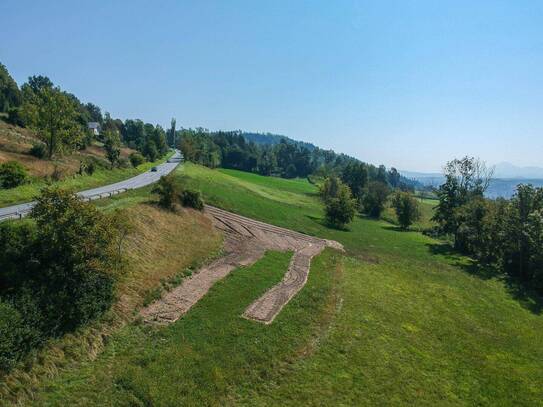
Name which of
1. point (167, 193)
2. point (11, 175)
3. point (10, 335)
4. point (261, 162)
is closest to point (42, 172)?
point (11, 175)

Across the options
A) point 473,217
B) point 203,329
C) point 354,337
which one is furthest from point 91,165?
point 473,217

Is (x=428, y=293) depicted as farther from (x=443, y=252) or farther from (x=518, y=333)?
(x=443, y=252)

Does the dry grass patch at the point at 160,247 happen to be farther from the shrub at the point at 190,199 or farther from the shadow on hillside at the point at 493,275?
the shadow on hillside at the point at 493,275

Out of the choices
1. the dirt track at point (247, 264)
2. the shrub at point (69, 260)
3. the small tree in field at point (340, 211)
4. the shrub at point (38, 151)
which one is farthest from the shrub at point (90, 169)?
the small tree in field at point (340, 211)

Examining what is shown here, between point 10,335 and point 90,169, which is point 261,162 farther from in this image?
point 10,335

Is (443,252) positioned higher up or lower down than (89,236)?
lower down

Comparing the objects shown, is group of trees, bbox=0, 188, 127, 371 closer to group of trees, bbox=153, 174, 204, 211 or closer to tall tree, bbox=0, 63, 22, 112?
group of trees, bbox=153, 174, 204, 211
